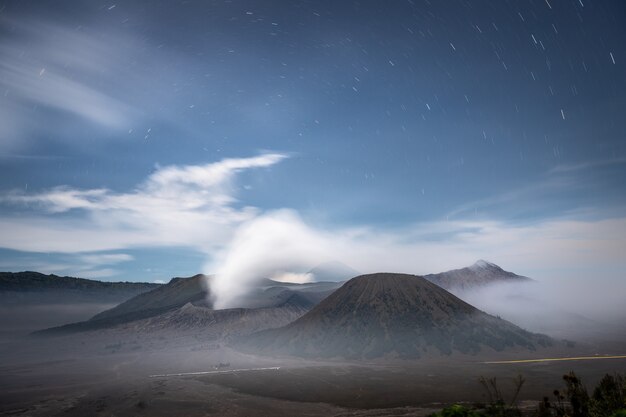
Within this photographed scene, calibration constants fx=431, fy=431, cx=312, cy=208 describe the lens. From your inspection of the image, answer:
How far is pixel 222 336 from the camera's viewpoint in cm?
18288

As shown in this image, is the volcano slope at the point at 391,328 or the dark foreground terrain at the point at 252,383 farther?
the volcano slope at the point at 391,328

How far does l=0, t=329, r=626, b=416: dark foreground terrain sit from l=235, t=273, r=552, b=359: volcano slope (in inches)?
349

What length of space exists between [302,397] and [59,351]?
126m

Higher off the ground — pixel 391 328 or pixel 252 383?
pixel 391 328

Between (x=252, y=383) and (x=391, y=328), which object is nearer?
(x=252, y=383)

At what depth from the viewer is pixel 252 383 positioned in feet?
289

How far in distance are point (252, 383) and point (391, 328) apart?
66.8m

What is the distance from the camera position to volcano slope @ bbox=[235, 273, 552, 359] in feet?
428

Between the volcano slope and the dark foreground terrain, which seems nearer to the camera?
the dark foreground terrain

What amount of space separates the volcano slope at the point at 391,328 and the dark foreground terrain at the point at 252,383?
887cm

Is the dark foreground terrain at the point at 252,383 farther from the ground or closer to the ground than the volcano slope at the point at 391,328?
closer to the ground

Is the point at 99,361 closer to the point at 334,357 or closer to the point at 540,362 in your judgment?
the point at 334,357

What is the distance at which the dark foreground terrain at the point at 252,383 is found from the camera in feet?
214

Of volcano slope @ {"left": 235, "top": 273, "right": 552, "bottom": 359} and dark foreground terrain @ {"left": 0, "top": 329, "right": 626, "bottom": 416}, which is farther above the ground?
volcano slope @ {"left": 235, "top": 273, "right": 552, "bottom": 359}
